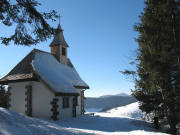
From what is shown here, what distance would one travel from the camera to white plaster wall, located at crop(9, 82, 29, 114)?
54.1ft

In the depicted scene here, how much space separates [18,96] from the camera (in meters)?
16.9

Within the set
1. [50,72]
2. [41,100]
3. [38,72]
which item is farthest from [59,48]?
[41,100]

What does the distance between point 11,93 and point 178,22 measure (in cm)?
1646

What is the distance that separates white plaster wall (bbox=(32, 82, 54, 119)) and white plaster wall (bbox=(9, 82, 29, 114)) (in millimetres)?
1133

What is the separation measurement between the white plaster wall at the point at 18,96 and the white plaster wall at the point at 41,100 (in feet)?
3.72

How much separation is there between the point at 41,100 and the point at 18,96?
9.24 ft

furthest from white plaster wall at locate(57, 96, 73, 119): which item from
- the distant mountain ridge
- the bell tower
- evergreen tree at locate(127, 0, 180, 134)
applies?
the distant mountain ridge

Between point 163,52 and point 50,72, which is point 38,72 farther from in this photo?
point 163,52

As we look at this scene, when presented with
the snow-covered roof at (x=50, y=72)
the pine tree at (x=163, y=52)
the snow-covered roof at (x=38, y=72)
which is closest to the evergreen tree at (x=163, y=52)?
the pine tree at (x=163, y=52)

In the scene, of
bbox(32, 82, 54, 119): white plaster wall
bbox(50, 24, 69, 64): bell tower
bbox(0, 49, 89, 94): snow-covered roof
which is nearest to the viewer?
bbox(32, 82, 54, 119): white plaster wall

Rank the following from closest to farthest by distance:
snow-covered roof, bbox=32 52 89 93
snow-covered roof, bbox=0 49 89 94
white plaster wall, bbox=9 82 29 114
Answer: snow-covered roof, bbox=0 49 89 94 < snow-covered roof, bbox=32 52 89 93 < white plaster wall, bbox=9 82 29 114

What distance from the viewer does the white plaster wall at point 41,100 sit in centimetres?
1549

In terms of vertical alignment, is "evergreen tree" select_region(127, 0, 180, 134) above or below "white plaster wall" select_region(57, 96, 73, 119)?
above

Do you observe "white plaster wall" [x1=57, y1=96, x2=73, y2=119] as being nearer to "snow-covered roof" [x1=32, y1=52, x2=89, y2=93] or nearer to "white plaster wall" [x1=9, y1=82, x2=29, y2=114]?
"snow-covered roof" [x1=32, y1=52, x2=89, y2=93]
